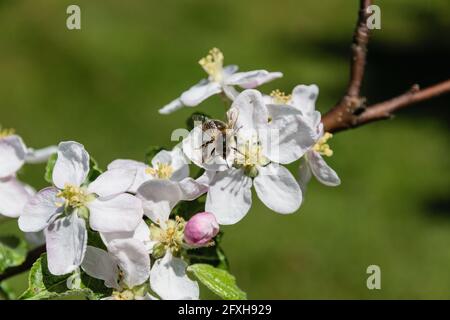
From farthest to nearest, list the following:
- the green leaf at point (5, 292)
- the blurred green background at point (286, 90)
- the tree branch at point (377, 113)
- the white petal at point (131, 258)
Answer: the blurred green background at point (286, 90) < the green leaf at point (5, 292) < the tree branch at point (377, 113) < the white petal at point (131, 258)

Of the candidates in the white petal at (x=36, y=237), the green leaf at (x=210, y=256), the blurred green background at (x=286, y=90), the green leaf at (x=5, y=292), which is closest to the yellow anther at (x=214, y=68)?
the green leaf at (x=210, y=256)

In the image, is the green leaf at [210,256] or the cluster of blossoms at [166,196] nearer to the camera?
the cluster of blossoms at [166,196]

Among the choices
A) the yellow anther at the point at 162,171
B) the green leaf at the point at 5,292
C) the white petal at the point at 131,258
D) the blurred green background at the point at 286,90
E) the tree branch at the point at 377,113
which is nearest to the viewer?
the white petal at the point at 131,258

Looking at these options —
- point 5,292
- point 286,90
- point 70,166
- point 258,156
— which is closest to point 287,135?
point 258,156

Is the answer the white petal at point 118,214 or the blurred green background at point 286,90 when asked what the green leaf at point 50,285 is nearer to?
the white petal at point 118,214

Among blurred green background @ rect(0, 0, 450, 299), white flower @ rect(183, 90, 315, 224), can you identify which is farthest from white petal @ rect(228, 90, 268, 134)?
blurred green background @ rect(0, 0, 450, 299)

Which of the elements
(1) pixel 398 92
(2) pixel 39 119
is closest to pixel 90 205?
(2) pixel 39 119

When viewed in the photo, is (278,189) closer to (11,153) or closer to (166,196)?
(166,196)
